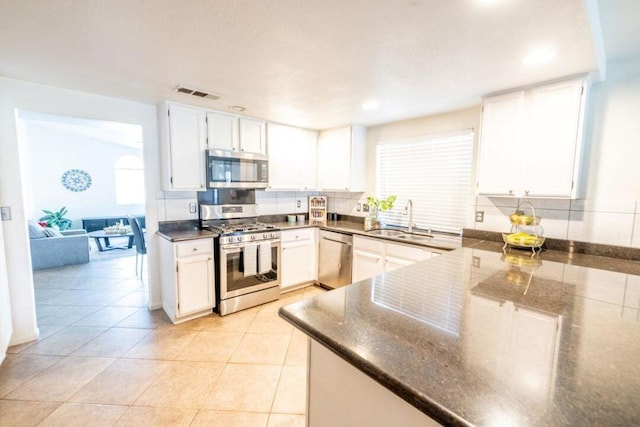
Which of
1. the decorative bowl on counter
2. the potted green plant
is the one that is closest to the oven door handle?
the decorative bowl on counter

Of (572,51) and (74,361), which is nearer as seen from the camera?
(572,51)

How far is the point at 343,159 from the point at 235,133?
1.45 meters

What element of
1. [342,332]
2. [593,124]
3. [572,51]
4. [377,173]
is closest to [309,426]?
[342,332]

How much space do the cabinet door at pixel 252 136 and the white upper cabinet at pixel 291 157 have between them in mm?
105

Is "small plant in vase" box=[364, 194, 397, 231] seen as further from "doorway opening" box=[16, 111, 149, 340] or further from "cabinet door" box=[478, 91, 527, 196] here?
"doorway opening" box=[16, 111, 149, 340]

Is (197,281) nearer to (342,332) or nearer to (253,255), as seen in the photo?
(253,255)

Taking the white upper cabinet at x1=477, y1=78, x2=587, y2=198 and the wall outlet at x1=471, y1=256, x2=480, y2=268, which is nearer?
the wall outlet at x1=471, y1=256, x2=480, y2=268

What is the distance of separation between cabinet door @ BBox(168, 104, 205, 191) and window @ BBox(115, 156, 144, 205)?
6120mm

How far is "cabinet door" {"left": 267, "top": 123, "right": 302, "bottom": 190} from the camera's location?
3.65 meters

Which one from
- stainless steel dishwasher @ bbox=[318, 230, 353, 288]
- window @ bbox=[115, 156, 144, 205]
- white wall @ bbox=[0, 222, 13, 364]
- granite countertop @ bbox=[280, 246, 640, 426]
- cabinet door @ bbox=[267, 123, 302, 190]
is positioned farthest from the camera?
window @ bbox=[115, 156, 144, 205]

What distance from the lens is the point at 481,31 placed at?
1.44 metres

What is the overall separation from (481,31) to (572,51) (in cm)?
68

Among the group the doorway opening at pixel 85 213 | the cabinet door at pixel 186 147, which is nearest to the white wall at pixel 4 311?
the doorway opening at pixel 85 213

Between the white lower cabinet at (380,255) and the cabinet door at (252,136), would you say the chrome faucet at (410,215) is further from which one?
the cabinet door at (252,136)
